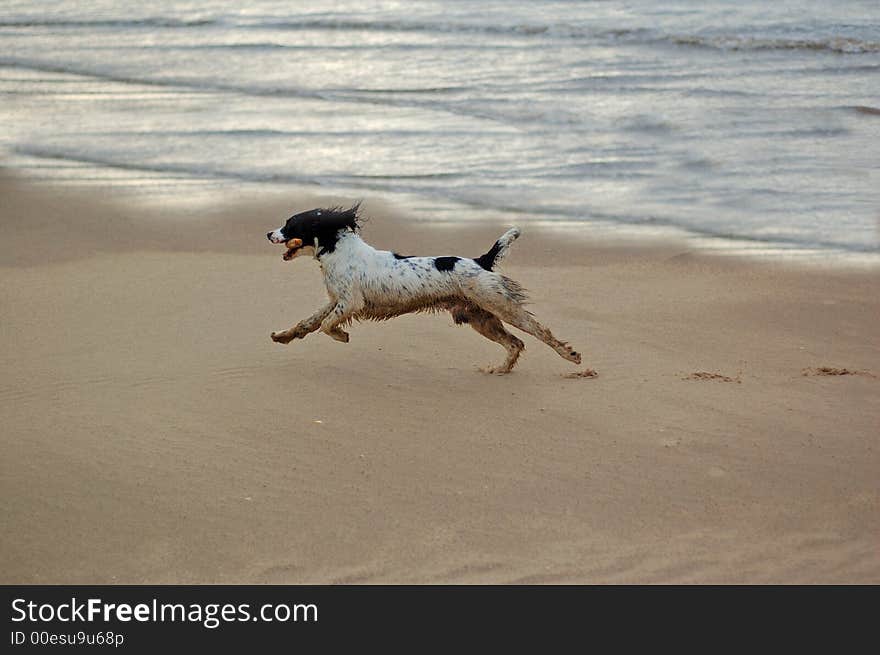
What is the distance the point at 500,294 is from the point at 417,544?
2481 millimetres

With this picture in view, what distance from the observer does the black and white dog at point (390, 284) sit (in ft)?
25.3

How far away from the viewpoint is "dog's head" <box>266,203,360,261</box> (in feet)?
25.5

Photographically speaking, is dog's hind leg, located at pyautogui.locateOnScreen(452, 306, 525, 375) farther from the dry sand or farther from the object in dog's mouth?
the object in dog's mouth

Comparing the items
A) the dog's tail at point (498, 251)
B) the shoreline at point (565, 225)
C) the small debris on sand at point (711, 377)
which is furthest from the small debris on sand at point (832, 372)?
the shoreline at point (565, 225)

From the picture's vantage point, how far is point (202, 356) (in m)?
7.95

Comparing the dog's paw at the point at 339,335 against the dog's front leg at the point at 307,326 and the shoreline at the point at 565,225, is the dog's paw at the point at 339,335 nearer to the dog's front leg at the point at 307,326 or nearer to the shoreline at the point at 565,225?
the dog's front leg at the point at 307,326

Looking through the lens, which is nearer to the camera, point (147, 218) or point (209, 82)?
point (147, 218)

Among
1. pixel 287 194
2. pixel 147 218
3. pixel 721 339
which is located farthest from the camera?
pixel 287 194

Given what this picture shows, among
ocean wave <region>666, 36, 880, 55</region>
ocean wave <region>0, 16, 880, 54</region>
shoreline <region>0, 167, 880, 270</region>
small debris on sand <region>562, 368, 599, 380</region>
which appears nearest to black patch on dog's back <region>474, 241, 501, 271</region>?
small debris on sand <region>562, 368, 599, 380</region>

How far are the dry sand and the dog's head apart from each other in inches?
31.1

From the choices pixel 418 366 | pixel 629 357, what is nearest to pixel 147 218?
pixel 418 366

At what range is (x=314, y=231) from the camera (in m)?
7.78

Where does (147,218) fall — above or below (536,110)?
below

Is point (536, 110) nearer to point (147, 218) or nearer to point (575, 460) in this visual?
point (147, 218)
